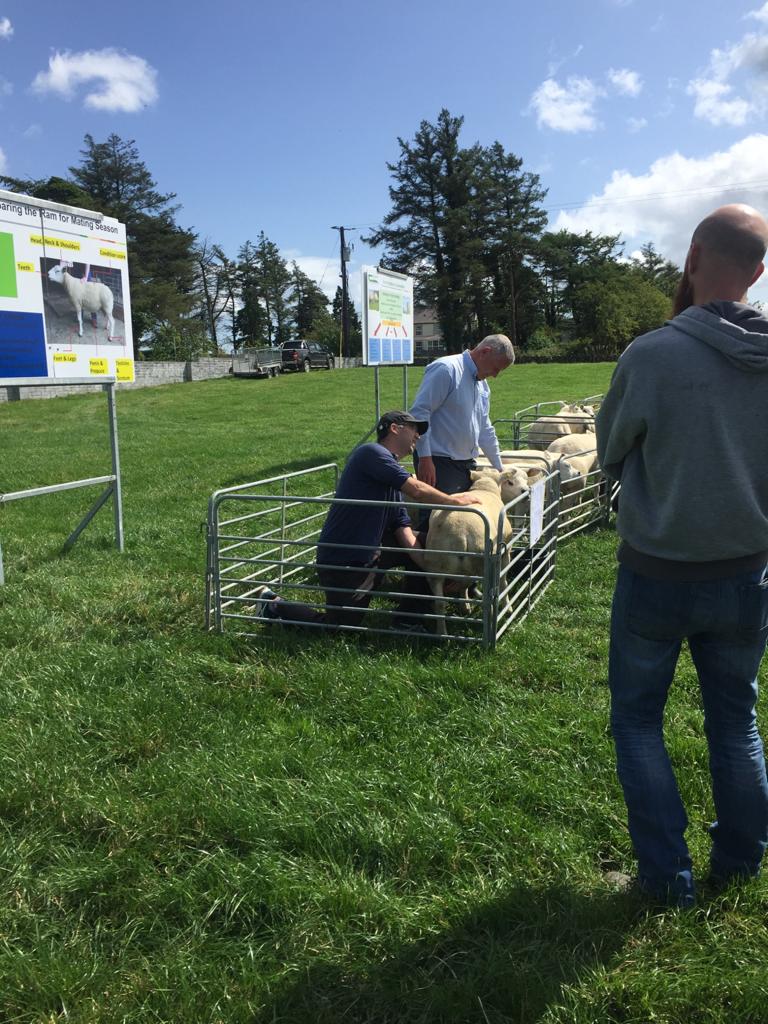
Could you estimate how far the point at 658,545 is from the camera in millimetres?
2293

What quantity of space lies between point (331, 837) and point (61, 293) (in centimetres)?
565

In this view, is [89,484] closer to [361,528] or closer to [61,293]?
[61,293]

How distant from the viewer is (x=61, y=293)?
680cm

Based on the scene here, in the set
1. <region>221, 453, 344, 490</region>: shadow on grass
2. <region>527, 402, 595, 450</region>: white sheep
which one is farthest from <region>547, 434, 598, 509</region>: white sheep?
<region>221, 453, 344, 490</region>: shadow on grass

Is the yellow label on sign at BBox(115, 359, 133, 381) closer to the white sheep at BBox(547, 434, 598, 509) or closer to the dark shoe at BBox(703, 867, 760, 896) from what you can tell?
the white sheep at BBox(547, 434, 598, 509)

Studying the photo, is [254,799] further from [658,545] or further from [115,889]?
[658,545]

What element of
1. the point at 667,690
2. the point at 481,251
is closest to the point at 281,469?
the point at 667,690

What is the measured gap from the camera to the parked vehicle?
142ft

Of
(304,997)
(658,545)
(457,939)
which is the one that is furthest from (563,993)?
(658,545)

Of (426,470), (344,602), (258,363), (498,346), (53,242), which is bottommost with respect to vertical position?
(344,602)

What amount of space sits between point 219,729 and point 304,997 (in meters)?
1.67

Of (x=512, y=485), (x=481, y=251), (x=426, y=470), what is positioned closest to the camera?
(x=426, y=470)

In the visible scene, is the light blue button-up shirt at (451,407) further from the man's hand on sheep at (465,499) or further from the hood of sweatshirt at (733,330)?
the hood of sweatshirt at (733,330)

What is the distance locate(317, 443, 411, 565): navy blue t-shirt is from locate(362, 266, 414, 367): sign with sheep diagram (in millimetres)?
7193
